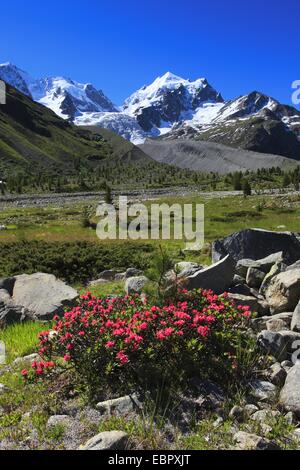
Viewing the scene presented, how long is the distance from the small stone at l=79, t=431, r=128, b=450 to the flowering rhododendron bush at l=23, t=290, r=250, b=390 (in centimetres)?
140

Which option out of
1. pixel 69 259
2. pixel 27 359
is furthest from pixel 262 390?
pixel 69 259

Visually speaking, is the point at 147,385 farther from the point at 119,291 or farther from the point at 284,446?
the point at 119,291

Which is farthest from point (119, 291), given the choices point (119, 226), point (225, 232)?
point (119, 226)

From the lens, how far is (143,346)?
340 inches

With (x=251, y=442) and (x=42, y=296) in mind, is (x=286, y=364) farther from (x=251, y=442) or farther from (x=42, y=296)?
(x=42, y=296)

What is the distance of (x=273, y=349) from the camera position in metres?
9.76

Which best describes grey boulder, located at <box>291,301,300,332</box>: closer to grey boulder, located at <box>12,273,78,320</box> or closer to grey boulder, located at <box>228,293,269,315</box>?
grey boulder, located at <box>228,293,269,315</box>

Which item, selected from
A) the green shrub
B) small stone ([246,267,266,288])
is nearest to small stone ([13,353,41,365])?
small stone ([246,267,266,288])

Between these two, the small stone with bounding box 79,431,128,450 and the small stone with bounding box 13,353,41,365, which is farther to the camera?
the small stone with bounding box 13,353,41,365

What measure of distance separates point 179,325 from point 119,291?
36.2 feet

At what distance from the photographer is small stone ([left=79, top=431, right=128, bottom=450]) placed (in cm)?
668

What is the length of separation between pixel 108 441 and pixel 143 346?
2172 mm

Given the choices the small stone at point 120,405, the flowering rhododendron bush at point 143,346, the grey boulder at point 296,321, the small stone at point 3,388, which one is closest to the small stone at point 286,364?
the flowering rhododendron bush at point 143,346

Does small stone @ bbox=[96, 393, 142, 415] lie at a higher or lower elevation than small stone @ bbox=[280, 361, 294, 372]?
lower
